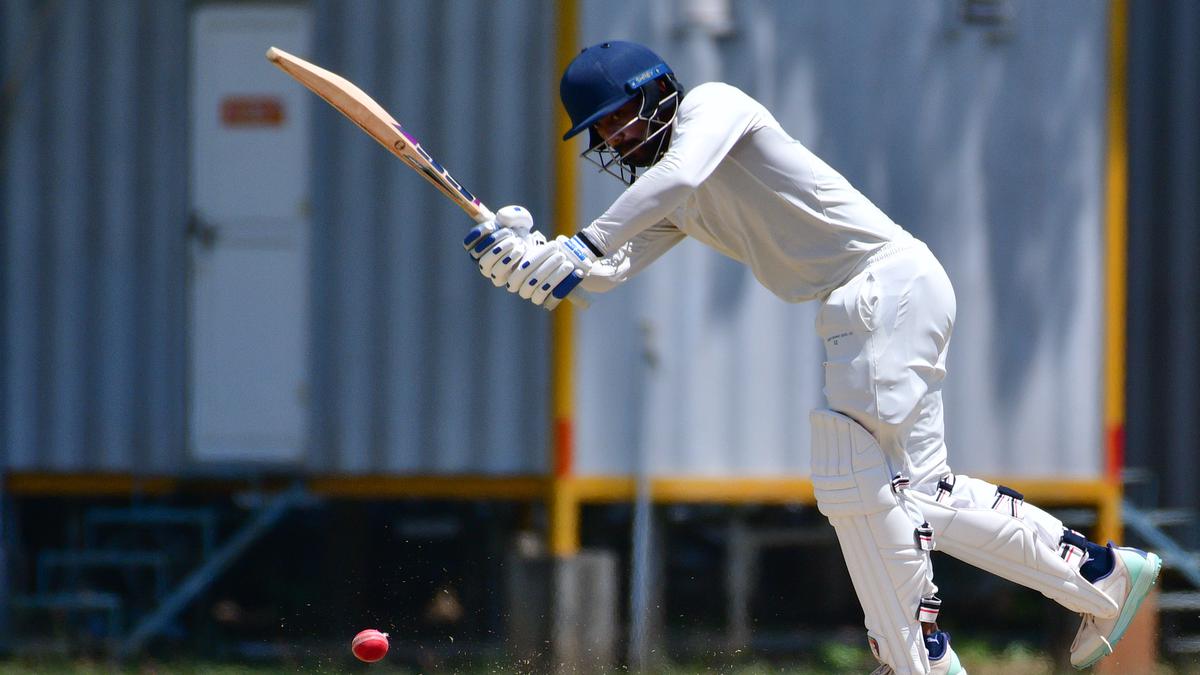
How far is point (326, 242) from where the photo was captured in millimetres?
8742

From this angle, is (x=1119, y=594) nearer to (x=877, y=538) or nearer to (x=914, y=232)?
(x=877, y=538)

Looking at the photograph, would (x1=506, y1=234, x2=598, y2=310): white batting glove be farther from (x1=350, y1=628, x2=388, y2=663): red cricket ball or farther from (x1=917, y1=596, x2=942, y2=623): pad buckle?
(x1=350, y1=628, x2=388, y2=663): red cricket ball

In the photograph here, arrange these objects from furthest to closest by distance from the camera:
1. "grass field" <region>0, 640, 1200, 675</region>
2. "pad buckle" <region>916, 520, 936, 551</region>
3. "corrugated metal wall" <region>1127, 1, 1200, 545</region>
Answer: "corrugated metal wall" <region>1127, 1, 1200, 545</region>, "grass field" <region>0, 640, 1200, 675</region>, "pad buckle" <region>916, 520, 936, 551</region>

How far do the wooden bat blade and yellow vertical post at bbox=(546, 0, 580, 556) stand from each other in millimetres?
3148

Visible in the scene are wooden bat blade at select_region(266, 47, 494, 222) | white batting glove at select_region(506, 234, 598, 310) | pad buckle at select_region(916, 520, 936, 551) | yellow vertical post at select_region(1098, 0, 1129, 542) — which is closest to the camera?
white batting glove at select_region(506, 234, 598, 310)

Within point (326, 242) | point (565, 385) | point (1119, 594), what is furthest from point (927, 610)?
point (326, 242)

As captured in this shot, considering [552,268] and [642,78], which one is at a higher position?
[642,78]

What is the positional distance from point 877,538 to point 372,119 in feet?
6.21

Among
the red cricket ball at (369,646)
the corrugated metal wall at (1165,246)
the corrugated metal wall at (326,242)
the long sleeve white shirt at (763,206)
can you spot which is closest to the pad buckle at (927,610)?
the long sleeve white shirt at (763,206)

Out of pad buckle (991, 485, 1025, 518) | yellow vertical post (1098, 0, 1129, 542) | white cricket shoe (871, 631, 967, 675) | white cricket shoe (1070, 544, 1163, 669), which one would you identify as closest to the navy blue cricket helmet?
pad buckle (991, 485, 1025, 518)

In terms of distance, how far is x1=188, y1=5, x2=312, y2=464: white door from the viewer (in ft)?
29.5

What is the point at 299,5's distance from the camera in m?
8.91

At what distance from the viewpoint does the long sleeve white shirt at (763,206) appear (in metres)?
4.74

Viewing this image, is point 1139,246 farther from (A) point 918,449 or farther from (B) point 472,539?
(A) point 918,449
